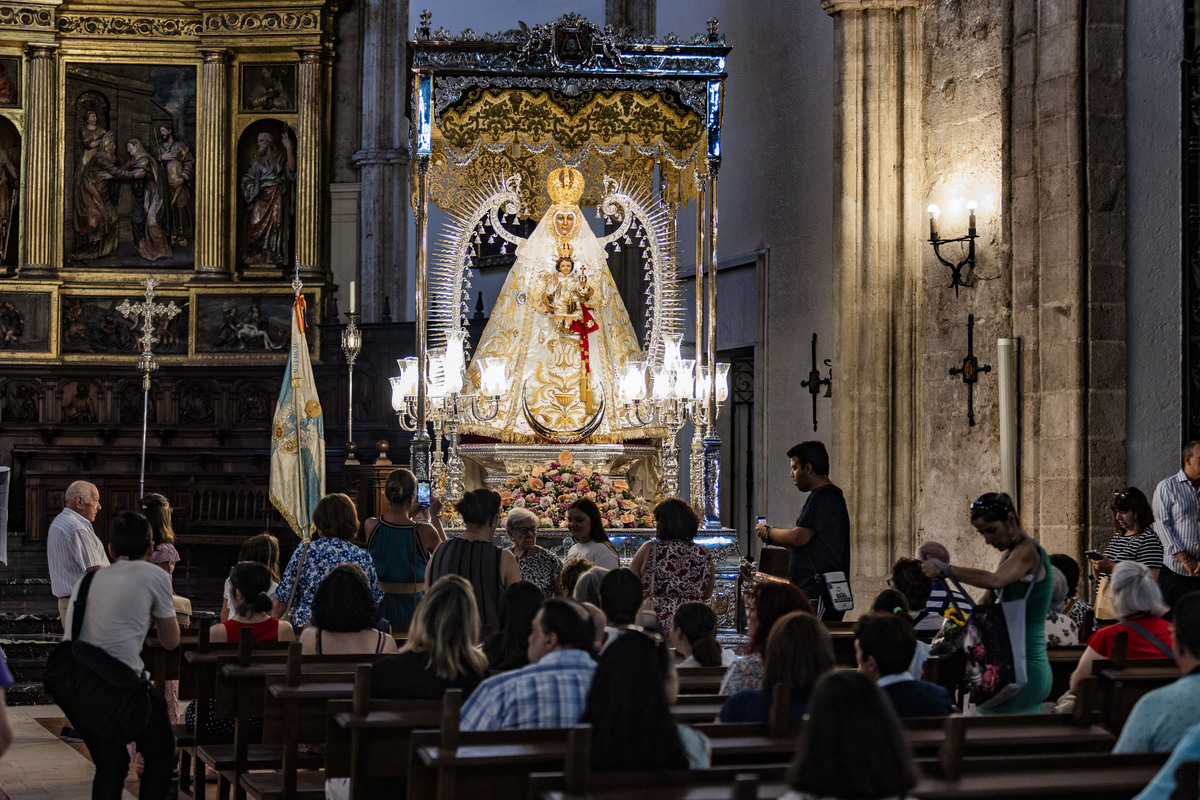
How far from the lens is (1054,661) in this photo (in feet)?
19.4

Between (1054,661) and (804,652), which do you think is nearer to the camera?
(804,652)

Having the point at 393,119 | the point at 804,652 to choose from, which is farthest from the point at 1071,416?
the point at 393,119

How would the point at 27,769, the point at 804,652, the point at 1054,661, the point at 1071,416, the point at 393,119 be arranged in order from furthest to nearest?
the point at 393,119 → the point at 1071,416 → the point at 27,769 → the point at 1054,661 → the point at 804,652

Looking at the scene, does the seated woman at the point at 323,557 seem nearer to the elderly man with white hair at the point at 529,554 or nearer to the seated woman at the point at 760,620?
the elderly man with white hair at the point at 529,554

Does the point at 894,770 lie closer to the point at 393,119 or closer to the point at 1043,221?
the point at 1043,221


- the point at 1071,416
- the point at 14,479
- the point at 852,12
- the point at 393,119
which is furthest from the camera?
the point at 393,119

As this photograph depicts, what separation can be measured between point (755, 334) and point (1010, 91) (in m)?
4.93

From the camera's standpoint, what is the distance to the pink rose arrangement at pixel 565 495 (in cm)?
1054

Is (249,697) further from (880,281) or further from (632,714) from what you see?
(880,281)

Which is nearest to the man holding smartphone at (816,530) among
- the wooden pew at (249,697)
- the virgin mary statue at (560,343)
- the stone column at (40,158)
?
the wooden pew at (249,697)

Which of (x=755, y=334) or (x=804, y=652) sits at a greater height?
(x=755, y=334)

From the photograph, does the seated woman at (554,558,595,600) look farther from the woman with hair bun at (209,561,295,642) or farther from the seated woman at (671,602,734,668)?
the woman with hair bun at (209,561,295,642)

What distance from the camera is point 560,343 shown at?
1134cm

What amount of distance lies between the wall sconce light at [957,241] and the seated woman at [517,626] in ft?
17.7
